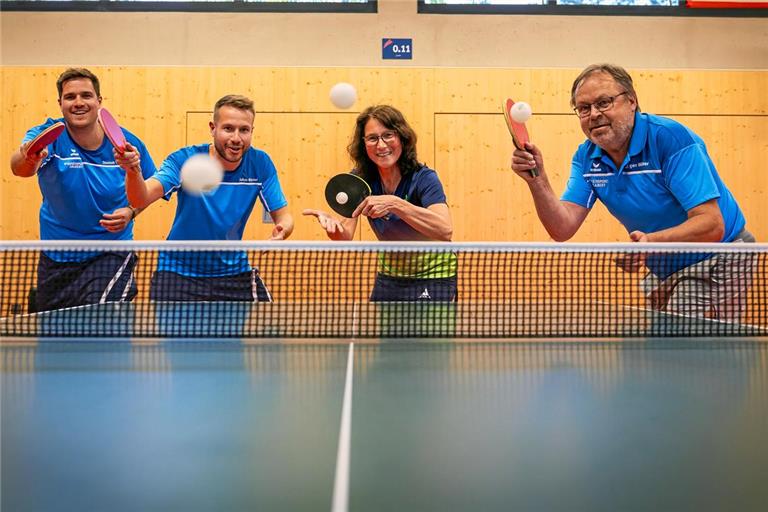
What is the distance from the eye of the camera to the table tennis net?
Answer: 82.4 inches

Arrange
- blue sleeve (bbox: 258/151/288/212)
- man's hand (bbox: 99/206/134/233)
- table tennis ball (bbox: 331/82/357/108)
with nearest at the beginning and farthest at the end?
man's hand (bbox: 99/206/134/233), blue sleeve (bbox: 258/151/288/212), table tennis ball (bbox: 331/82/357/108)

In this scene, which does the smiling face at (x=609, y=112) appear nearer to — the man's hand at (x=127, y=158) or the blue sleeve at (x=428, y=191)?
the blue sleeve at (x=428, y=191)

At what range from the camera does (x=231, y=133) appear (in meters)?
3.31

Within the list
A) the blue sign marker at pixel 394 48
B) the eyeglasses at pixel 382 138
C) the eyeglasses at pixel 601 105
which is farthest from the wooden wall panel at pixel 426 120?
the eyeglasses at pixel 601 105

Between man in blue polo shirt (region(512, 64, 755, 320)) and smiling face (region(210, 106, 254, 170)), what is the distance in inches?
54.0

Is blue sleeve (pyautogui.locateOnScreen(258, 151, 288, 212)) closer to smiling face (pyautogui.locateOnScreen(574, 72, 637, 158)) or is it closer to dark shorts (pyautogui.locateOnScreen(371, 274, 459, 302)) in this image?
dark shorts (pyautogui.locateOnScreen(371, 274, 459, 302))

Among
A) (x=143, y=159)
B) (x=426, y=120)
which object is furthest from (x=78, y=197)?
(x=426, y=120)

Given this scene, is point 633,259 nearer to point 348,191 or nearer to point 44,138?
point 348,191

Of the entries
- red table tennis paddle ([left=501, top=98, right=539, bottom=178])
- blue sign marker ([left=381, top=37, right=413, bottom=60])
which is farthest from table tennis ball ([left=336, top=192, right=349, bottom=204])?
blue sign marker ([left=381, top=37, right=413, bottom=60])

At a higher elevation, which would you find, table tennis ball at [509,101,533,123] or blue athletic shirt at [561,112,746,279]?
table tennis ball at [509,101,533,123]

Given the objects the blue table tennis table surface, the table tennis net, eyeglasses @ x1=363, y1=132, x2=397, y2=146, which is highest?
eyeglasses @ x1=363, y1=132, x2=397, y2=146

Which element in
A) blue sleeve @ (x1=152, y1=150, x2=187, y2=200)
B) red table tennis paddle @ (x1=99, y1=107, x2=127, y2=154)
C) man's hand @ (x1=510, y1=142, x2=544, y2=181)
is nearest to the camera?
man's hand @ (x1=510, y1=142, x2=544, y2=181)

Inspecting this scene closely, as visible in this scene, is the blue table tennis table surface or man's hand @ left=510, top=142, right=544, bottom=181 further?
man's hand @ left=510, top=142, right=544, bottom=181

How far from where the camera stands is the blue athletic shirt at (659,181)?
8.37 feet
